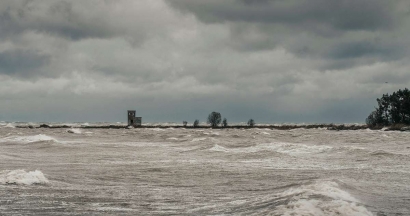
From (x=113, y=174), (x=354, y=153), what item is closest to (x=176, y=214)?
(x=113, y=174)

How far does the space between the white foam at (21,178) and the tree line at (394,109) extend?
314 ft

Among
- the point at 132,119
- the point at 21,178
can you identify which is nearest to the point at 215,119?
the point at 132,119

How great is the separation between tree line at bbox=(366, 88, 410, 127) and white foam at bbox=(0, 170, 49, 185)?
9578 centimetres

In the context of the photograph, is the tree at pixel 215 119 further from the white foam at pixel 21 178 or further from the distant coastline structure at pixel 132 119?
the white foam at pixel 21 178

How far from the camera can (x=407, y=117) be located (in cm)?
9725

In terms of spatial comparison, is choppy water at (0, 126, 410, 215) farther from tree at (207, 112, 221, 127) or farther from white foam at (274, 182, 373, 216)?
tree at (207, 112, 221, 127)

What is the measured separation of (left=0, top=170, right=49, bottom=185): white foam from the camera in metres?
13.3

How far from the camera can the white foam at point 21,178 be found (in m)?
13.3

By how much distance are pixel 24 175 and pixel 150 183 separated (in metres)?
4.13

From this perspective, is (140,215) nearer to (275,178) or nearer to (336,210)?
(336,210)

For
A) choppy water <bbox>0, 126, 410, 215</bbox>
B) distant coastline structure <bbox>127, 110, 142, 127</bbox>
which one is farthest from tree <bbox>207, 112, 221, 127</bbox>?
choppy water <bbox>0, 126, 410, 215</bbox>

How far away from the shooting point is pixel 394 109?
101 metres

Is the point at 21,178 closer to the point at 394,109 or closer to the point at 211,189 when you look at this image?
the point at 211,189

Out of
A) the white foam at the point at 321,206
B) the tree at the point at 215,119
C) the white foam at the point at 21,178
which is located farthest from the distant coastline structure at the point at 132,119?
the white foam at the point at 321,206
